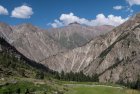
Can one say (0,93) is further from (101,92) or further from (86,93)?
(101,92)

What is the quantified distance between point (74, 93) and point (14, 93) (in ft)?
82.5

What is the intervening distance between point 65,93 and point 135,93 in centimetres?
3040

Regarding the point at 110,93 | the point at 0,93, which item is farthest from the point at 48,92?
the point at 110,93

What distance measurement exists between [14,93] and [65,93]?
22.0m

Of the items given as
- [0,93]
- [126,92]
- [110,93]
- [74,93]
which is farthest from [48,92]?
[126,92]

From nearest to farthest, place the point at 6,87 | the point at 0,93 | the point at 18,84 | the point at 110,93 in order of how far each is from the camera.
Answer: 1. the point at 0,93
2. the point at 6,87
3. the point at 18,84
4. the point at 110,93

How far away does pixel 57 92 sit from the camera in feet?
365

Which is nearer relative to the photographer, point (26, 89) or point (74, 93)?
point (26, 89)

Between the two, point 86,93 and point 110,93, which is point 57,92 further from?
point 110,93

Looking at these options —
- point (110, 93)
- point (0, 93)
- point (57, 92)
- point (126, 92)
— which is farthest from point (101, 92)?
point (0, 93)

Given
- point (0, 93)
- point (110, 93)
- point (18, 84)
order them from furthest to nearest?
point (110, 93)
point (18, 84)
point (0, 93)

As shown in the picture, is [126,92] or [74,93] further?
[126,92]

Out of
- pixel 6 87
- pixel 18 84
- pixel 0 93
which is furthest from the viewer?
pixel 18 84

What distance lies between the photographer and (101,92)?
124 metres
